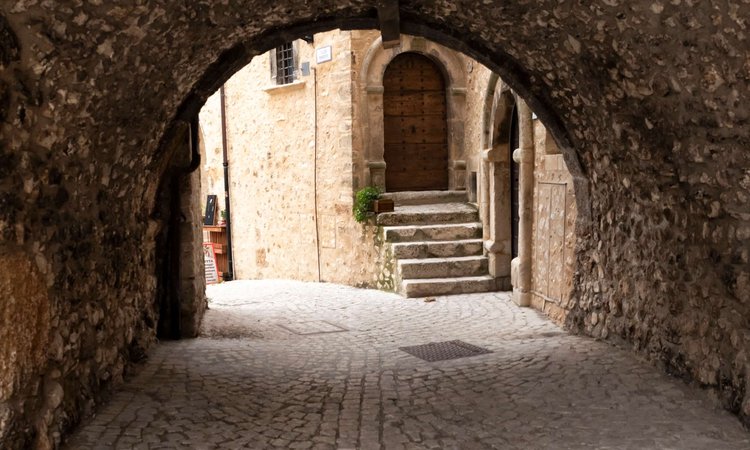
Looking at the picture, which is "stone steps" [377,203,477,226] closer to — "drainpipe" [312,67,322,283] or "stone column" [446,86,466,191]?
"stone column" [446,86,466,191]

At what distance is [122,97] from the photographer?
384cm

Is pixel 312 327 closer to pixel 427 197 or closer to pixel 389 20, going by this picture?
pixel 389 20

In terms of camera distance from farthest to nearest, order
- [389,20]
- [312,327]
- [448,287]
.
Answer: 1. [448,287]
2. [312,327]
3. [389,20]

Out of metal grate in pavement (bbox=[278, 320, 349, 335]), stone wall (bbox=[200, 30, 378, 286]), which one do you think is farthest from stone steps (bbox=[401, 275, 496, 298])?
metal grate in pavement (bbox=[278, 320, 349, 335])

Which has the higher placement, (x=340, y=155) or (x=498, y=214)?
(x=340, y=155)

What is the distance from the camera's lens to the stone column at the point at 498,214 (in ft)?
30.1

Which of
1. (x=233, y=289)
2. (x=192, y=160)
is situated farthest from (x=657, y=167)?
(x=233, y=289)

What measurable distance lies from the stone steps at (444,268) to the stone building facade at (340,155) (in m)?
0.27

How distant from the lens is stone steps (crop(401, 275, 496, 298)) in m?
9.52

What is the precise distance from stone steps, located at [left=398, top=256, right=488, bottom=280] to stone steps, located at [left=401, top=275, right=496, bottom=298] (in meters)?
0.22

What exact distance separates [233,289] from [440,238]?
3298 millimetres

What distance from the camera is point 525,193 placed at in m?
7.86

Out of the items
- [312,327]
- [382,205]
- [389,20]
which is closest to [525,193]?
[312,327]

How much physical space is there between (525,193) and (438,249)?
2.43m
